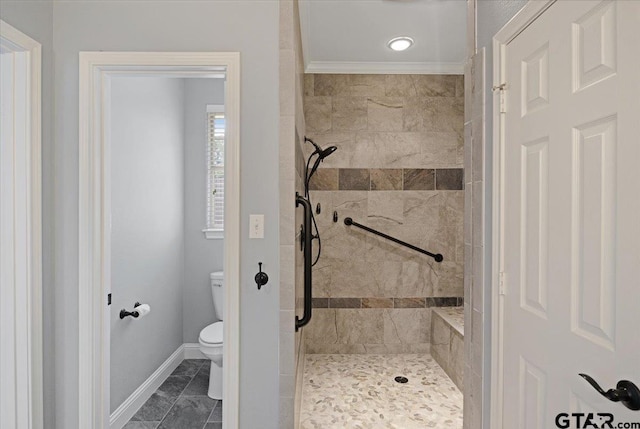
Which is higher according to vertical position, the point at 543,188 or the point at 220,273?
the point at 543,188

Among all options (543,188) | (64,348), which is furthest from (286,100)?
(64,348)

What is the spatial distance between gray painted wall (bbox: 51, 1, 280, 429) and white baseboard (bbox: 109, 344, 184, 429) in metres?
0.54

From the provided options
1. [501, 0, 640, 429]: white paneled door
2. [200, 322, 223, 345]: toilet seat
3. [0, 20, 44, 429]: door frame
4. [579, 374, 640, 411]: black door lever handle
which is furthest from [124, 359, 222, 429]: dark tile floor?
[579, 374, 640, 411]: black door lever handle

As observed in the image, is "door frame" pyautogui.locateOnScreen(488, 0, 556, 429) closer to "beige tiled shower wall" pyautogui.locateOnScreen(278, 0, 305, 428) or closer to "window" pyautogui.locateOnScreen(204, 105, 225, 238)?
"beige tiled shower wall" pyautogui.locateOnScreen(278, 0, 305, 428)

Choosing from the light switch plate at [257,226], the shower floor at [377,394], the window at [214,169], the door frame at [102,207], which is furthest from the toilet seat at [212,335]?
the light switch plate at [257,226]

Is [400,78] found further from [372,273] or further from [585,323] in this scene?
[585,323]

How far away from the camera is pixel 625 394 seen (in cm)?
92

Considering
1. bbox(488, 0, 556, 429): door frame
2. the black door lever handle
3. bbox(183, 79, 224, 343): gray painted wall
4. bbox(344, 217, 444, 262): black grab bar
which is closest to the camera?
the black door lever handle

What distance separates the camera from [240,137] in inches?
76.3

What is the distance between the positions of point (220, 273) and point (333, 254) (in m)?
1.06

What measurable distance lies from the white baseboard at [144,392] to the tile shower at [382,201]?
1.19 meters

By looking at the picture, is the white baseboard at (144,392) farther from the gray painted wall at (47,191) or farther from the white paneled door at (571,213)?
the white paneled door at (571,213)

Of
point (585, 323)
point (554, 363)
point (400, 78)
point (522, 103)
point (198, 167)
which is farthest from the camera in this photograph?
point (198, 167)

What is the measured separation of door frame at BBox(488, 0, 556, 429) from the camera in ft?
4.93
